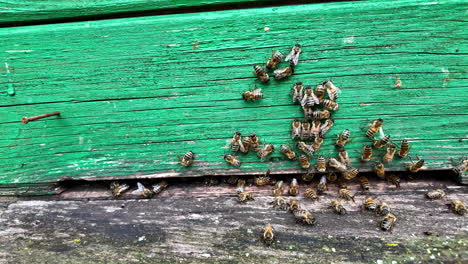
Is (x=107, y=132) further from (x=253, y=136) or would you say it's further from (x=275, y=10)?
(x=275, y=10)

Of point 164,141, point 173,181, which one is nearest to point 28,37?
point 164,141

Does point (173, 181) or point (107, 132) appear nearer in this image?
point (107, 132)

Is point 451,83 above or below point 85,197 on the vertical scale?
above

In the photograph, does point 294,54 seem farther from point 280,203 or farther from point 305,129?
point 280,203

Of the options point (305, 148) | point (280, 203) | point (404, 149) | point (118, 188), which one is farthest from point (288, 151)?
point (118, 188)

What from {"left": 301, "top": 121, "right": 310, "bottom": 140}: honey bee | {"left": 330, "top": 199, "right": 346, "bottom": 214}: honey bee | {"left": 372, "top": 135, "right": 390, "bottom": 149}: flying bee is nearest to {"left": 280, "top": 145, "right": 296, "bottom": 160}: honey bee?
{"left": 301, "top": 121, "right": 310, "bottom": 140}: honey bee

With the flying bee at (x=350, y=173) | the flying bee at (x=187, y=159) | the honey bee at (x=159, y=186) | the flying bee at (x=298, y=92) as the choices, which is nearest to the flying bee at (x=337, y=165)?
the flying bee at (x=350, y=173)

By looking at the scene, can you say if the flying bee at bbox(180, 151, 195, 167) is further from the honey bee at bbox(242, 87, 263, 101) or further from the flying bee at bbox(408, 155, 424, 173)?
the flying bee at bbox(408, 155, 424, 173)
